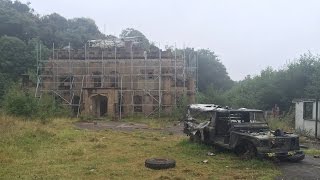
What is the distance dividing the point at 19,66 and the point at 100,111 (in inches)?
637

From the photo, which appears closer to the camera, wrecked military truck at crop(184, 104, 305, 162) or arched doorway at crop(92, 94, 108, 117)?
wrecked military truck at crop(184, 104, 305, 162)

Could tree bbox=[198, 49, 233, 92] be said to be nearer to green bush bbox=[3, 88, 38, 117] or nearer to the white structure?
green bush bbox=[3, 88, 38, 117]

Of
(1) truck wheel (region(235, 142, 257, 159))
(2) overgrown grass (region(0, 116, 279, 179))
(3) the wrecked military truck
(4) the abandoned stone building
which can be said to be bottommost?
(2) overgrown grass (region(0, 116, 279, 179))

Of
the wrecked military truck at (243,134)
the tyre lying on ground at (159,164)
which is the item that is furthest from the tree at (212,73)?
the tyre lying on ground at (159,164)

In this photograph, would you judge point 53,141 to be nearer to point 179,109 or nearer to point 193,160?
point 193,160

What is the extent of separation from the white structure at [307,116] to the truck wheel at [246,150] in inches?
327

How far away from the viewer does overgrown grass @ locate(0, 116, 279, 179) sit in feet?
35.4

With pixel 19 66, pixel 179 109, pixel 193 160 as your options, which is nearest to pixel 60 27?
pixel 19 66

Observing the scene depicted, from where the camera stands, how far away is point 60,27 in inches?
2980

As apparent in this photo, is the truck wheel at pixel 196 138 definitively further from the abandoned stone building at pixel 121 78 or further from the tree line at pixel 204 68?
the abandoned stone building at pixel 121 78

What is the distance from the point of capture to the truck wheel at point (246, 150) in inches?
504

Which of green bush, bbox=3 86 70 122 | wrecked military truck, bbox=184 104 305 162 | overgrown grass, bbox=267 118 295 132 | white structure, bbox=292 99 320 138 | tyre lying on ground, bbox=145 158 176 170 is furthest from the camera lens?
green bush, bbox=3 86 70 122

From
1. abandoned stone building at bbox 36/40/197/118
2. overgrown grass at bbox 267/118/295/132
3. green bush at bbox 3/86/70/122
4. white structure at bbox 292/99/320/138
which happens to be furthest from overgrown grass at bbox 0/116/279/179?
abandoned stone building at bbox 36/40/197/118

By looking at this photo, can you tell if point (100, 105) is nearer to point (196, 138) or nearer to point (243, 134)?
point (196, 138)
